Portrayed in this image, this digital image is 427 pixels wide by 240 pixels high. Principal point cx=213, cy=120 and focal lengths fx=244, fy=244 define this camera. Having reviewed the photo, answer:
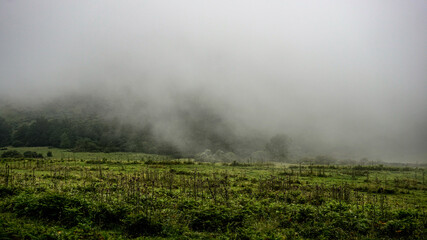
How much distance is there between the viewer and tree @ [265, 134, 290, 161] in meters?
154

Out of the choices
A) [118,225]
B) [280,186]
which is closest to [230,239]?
[118,225]

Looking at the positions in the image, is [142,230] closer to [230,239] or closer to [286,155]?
[230,239]

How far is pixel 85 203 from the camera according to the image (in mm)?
14266

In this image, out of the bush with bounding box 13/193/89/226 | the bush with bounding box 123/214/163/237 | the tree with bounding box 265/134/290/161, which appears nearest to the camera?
the bush with bounding box 123/214/163/237

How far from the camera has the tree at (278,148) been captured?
A: 506 ft

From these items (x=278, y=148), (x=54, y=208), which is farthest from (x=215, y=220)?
(x=278, y=148)

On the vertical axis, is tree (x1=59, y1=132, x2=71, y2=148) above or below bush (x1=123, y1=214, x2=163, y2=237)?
above

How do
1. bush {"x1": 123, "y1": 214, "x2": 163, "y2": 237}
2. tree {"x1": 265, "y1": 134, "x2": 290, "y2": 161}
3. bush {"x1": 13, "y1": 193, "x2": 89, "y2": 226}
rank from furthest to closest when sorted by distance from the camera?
tree {"x1": 265, "y1": 134, "x2": 290, "y2": 161} → bush {"x1": 13, "y1": 193, "x2": 89, "y2": 226} → bush {"x1": 123, "y1": 214, "x2": 163, "y2": 237}

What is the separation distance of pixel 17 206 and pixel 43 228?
4.20 metres

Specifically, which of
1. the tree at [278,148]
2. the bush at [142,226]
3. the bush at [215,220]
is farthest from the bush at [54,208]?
the tree at [278,148]

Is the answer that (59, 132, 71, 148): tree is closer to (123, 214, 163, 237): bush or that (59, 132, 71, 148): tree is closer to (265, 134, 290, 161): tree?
(265, 134, 290, 161): tree

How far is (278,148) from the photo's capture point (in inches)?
6284

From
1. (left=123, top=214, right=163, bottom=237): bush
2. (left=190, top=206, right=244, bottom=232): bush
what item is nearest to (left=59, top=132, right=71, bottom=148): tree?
(left=123, top=214, right=163, bottom=237): bush

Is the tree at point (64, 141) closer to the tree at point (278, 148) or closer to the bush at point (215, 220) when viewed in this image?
the tree at point (278, 148)
